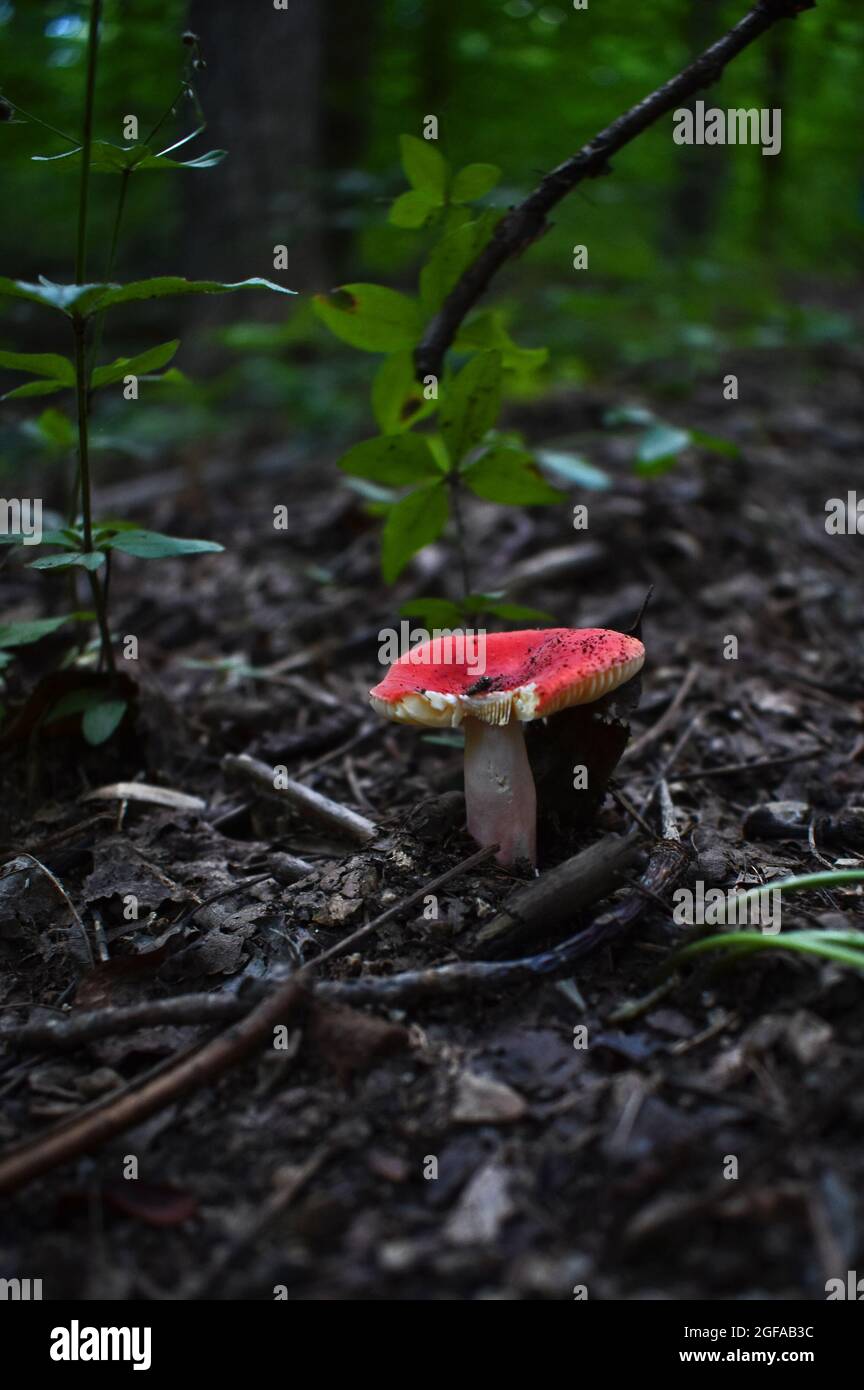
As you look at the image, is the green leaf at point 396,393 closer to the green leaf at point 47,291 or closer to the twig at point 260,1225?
the green leaf at point 47,291

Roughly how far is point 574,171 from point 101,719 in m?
2.25

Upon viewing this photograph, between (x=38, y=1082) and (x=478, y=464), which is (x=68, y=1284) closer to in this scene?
(x=38, y=1082)

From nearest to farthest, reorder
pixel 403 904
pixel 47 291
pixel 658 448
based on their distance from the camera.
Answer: pixel 47 291
pixel 403 904
pixel 658 448

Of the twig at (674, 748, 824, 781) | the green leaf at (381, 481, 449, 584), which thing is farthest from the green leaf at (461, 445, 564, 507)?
the twig at (674, 748, 824, 781)

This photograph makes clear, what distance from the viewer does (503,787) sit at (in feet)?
8.37

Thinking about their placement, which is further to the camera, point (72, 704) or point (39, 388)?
point (72, 704)

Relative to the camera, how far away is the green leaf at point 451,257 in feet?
9.31

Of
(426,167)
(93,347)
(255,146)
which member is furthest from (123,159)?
(255,146)

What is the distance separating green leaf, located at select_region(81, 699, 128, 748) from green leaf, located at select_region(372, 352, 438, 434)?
1.28 m

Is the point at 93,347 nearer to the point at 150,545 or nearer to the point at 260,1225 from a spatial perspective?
the point at 150,545

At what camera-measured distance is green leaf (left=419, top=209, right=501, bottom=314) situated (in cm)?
284

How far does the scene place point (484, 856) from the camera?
2.55 meters
